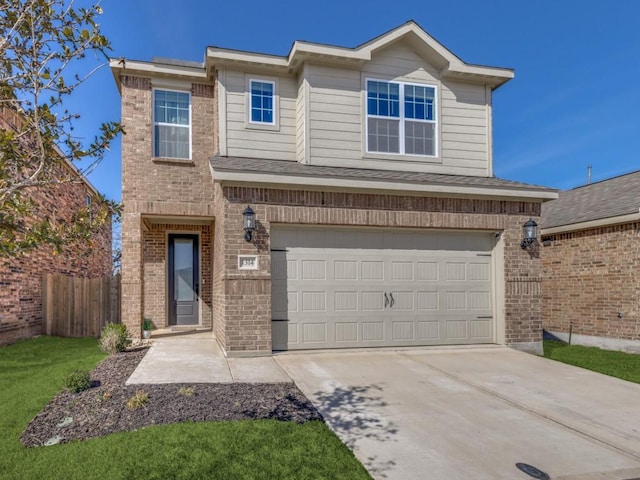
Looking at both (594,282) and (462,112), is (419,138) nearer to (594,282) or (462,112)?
(462,112)

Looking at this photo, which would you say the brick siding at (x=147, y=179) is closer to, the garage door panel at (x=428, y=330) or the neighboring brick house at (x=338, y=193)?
the neighboring brick house at (x=338, y=193)

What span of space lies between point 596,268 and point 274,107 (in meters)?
8.57

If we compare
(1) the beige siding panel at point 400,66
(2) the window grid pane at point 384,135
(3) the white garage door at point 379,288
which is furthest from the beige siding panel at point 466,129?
(3) the white garage door at point 379,288

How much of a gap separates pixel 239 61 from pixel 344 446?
26.3 ft

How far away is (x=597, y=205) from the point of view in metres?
11.6

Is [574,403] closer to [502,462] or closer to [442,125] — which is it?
[502,462]

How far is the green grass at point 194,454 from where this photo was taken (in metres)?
3.57

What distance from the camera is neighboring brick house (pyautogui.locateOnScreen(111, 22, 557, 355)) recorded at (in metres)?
8.10

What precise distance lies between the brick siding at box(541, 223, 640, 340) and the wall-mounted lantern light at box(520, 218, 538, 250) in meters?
2.69

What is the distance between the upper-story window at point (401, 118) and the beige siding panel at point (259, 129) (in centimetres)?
173


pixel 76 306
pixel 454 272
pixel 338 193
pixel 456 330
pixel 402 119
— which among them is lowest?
pixel 456 330

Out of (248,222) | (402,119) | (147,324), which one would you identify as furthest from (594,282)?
(147,324)

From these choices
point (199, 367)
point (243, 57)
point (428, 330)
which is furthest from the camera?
point (243, 57)

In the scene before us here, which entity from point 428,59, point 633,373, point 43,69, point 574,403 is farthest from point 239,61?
point 633,373
